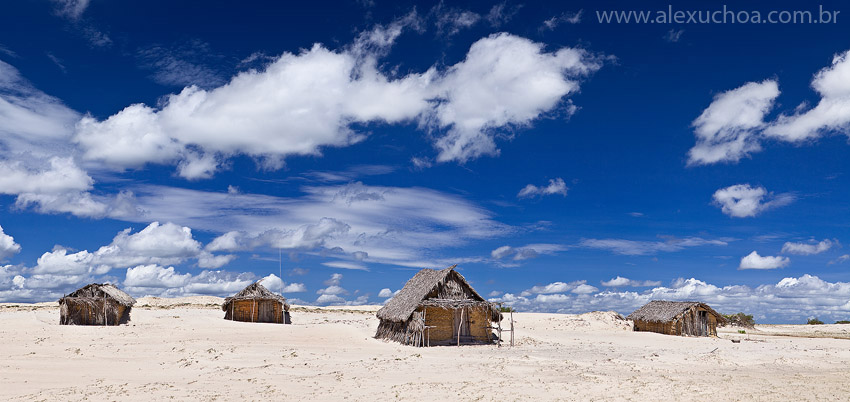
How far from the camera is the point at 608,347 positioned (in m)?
31.5

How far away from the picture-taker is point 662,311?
4328cm

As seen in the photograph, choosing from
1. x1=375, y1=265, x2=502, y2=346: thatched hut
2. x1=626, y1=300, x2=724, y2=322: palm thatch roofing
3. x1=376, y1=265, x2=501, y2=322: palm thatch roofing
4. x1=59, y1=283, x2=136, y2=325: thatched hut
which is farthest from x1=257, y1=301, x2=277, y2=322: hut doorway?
x1=626, y1=300, x2=724, y2=322: palm thatch roofing

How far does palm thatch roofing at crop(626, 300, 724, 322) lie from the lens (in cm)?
4175

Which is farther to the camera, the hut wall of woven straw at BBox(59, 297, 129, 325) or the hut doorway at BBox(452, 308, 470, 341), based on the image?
the hut wall of woven straw at BBox(59, 297, 129, 325)

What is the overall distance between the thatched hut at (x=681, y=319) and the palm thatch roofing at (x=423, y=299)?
54.1 feet

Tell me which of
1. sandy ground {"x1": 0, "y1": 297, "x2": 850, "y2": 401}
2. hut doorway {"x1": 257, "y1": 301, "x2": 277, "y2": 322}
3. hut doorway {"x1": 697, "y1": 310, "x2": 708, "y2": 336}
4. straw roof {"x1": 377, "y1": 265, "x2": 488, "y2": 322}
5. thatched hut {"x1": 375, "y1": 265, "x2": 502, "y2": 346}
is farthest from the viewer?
hut doorway {"x1": 257, "y1": 301, "x2": 277, "y2": 322}

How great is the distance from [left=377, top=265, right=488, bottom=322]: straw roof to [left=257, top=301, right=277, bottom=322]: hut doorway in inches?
545

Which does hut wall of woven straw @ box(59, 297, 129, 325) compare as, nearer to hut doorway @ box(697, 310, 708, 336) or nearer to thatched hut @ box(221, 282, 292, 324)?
thatched hut @ box(221, 282, 292, 324)

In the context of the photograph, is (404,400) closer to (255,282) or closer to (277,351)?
(277,351)

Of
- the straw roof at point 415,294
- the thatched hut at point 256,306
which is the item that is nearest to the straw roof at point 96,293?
the thatched hut at point 256,306

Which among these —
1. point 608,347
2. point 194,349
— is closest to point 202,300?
point 194,349

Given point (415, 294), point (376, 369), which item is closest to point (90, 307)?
point (415, 294)

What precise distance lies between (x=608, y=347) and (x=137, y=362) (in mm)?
22850

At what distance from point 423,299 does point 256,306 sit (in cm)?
1975
